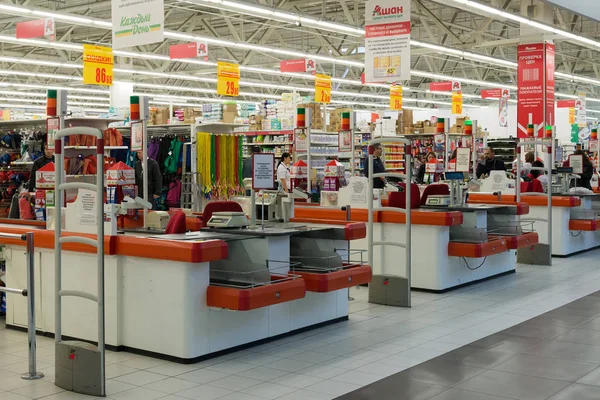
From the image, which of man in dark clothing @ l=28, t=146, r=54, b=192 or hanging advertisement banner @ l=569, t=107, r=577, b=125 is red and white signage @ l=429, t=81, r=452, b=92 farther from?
man in dark clothing @ l=28, t=146, r=54, b=192

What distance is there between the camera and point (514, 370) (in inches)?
206

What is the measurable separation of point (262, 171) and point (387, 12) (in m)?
7.39

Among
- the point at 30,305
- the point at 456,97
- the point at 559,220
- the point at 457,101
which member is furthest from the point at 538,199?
the point at 457,101

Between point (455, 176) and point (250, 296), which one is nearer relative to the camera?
point (250, 296)

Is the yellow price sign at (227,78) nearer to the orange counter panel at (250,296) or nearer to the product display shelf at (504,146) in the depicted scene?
the product display shelf at (504,146)

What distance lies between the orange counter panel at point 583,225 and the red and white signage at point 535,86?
6697 millimetres

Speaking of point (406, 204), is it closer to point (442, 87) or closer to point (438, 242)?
point (438, 242)

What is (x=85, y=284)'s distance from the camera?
19.5 feet

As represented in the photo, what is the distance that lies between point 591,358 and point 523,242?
3.73 meters

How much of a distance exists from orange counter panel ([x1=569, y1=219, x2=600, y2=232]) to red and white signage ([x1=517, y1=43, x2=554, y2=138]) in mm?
6697

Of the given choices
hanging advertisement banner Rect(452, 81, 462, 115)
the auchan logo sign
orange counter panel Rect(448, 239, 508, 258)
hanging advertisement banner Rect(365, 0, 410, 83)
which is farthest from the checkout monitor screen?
hanging advertisement banner Rect(452, 81, 462, 115)

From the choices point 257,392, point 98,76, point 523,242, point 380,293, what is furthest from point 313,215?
point 98,76

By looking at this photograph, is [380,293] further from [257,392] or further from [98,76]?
[98,76]

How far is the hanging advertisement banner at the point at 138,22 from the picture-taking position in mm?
9641
